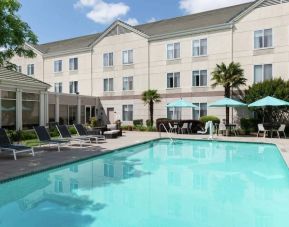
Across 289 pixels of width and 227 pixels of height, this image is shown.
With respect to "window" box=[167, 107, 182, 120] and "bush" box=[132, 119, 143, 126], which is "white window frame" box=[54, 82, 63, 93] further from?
"window" box=[167, 107, 182, 120]

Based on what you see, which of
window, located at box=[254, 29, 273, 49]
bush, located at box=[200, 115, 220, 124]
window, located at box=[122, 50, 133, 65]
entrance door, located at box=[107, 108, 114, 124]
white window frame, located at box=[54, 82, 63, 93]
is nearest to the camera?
window, located at box=[254, 29, 273, 49]

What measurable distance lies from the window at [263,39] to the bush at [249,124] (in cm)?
655

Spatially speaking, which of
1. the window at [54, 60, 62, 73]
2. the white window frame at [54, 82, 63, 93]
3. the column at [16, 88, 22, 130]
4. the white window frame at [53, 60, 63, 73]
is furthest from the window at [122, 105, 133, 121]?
the column at [16, 88, 22, 130]

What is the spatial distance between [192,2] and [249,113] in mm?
15628

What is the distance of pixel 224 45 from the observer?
27.6 m

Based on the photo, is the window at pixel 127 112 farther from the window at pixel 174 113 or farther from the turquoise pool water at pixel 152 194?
the turquoise pool water at pixel 152 194

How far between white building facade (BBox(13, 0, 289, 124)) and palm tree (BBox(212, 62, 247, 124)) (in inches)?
59.9

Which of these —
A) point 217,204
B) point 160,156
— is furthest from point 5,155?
point 217,204

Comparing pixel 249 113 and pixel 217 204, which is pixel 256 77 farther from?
pixel 217 204

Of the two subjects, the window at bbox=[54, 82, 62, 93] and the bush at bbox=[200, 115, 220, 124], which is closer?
the bush at bbox=[200, 115, 220, 124]

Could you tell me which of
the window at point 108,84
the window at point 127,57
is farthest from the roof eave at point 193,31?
the window at point 108,84

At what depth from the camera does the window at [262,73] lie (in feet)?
84.0

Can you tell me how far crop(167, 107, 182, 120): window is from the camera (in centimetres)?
2991

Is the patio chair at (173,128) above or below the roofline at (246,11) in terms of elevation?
below
